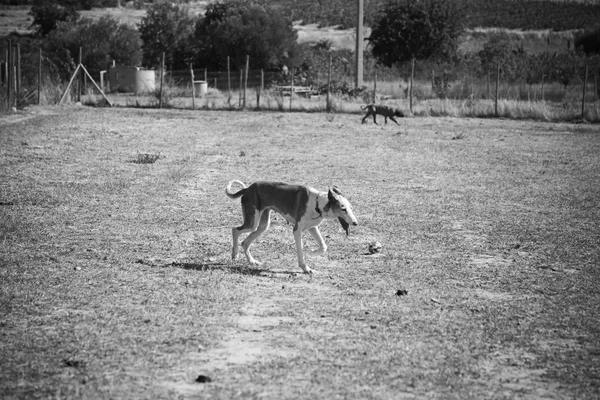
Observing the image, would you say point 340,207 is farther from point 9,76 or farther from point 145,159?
point 9,76

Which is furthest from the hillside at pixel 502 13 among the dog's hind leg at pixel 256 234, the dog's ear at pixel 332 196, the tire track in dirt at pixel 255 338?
the tire track in dirt at pixel 255 338

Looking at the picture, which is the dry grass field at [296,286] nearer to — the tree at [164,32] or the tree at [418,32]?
the tree at [418,32]

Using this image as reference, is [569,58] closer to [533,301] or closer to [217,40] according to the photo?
[217,40]

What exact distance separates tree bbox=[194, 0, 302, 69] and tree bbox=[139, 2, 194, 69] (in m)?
5.27

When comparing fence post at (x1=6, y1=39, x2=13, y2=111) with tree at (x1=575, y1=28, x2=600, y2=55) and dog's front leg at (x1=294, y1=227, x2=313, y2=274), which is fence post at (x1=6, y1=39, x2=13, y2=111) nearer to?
dog's front leg at (x1=294, y1=227, x2=313, y2=274)

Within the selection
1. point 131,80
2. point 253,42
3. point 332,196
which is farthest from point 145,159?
point 253,42

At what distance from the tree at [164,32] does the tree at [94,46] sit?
12.8 feet

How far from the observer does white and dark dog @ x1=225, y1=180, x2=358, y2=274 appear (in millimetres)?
8727

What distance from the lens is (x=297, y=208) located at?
893 cm

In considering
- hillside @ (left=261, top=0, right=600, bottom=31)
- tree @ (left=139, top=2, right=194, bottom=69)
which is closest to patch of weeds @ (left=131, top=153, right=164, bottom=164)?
tree @ (left=139, top=2, right=194, bottom=69)

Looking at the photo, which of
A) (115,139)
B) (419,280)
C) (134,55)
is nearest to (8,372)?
(419,280)

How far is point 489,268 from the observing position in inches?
374

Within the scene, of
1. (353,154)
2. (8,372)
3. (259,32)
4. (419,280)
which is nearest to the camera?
(8,372)

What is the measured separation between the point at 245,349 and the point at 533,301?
119 inches
